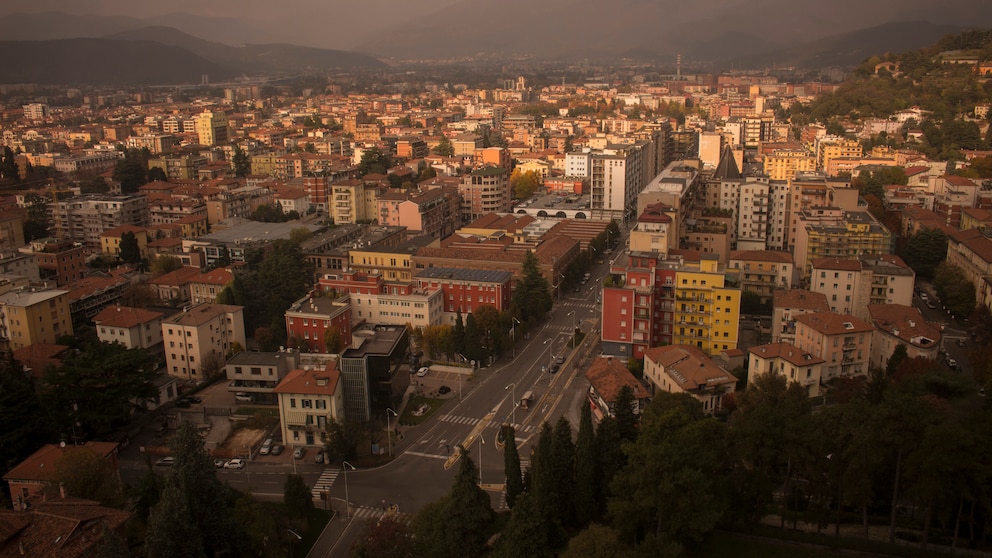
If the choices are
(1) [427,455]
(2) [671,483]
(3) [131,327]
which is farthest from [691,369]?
(3) [131,327]

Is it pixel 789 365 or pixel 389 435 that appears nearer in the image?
pixel 389 435

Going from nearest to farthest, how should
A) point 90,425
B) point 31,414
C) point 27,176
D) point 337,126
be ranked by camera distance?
point 31,414 < point 90,425 < point 27,176 < point 337,126

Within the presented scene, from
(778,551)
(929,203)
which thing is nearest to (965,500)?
(778,551)

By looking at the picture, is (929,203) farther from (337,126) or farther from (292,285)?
(337,126)

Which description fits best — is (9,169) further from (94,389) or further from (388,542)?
(388,542)

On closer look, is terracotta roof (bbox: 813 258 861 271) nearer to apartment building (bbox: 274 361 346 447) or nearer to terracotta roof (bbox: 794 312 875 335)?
terracotta roof (bbox: 794 312 875 335)
